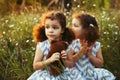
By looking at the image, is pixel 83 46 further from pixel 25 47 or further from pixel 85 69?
pixel 25 47

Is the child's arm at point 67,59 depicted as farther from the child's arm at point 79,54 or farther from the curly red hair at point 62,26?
the curly red hair at point 62,26

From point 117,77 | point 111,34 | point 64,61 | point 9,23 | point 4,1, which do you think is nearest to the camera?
point 64,61

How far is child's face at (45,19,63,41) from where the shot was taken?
5.13 m

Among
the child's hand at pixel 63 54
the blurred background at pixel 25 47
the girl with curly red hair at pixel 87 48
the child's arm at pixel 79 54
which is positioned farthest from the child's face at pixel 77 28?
the blurred background at pixel 25 47

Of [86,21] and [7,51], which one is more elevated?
Answer: [86,21]

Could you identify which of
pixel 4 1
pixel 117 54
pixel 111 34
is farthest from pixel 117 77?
pixel 4 1

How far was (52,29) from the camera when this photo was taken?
5145mm

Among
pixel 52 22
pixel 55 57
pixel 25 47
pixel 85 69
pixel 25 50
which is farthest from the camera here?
pixel 25 47

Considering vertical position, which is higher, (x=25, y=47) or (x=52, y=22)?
(x=52, y=22)

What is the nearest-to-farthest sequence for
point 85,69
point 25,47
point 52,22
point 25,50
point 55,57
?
point 55,57 < point 52,22 < point 85,69 < point 25,50 < point 25,47

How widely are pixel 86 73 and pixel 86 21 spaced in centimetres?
53

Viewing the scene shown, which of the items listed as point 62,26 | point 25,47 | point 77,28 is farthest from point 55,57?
point 25,47

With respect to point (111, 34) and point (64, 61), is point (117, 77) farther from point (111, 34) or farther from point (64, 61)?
point (64, 61)

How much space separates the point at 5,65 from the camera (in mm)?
6465
